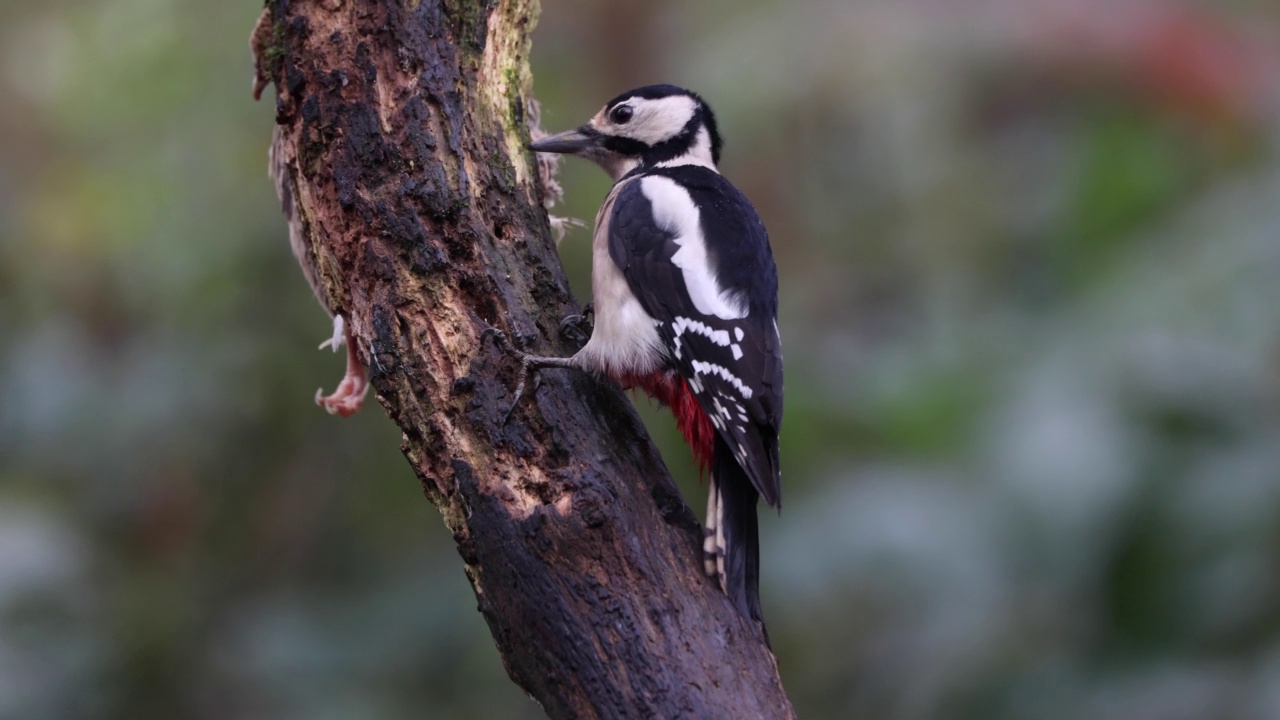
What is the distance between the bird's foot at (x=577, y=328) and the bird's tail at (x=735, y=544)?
16.7 inches

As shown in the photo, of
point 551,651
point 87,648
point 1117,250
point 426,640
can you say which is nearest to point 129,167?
point 87,648

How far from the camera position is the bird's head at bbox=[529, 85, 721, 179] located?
334cm

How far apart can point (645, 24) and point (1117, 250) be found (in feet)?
6.58

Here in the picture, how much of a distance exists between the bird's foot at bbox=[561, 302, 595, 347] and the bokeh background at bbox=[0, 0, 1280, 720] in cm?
123

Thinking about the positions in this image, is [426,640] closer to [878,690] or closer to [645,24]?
[878,690]

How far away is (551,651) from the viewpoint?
6.82 ft

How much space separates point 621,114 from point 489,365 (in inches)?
49.0

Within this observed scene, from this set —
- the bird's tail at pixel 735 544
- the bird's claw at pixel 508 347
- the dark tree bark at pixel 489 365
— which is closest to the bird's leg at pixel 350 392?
the dark tree bark at pixel 489 365

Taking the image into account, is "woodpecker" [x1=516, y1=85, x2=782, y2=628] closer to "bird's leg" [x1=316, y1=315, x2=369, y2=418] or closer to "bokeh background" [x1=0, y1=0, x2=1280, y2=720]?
"bird's leg" [x1=316, y1=315, x2=369, y2=418]

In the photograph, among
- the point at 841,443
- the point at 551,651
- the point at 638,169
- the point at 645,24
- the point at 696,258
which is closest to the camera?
the point at 551,651

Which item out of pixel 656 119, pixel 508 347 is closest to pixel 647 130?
pixel 656 119

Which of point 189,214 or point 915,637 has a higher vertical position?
point 189,214

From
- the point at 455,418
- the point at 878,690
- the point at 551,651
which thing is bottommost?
the point at 878,690

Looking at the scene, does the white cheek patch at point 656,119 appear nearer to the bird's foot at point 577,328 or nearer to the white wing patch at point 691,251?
the white wing patch at point 691,251
